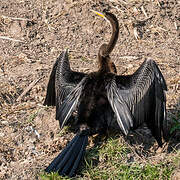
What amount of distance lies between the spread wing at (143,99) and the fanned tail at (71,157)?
20.4 inches

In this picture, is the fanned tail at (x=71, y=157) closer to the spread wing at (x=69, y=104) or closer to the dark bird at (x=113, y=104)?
the dark bird at (x=113, y=104)

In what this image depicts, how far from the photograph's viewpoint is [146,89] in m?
5.05

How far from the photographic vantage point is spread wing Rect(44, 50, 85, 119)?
539 centimetres

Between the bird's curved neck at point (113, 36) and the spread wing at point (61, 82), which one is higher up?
the bird's curved neck at point (113, 36)

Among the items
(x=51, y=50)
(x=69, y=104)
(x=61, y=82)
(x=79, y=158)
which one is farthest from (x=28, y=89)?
(x=79, y=158)

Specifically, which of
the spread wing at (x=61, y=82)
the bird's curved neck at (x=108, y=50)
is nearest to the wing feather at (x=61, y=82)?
the spread wing at (x=61, y=82)

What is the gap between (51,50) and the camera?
285 inches

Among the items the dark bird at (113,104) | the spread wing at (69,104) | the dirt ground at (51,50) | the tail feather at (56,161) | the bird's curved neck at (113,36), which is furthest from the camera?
the bird's curved neck at (113,36)

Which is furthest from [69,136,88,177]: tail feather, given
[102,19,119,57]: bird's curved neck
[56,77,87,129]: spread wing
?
[102,19,119,57]: bird's curved neck

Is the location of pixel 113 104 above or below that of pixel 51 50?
below

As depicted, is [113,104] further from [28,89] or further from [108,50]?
[28,89]

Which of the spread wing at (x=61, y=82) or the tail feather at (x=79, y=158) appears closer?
the tail feather at (x=79, y=158)

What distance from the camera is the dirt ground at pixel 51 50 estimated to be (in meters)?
5.39

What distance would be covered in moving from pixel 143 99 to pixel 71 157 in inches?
43.3
